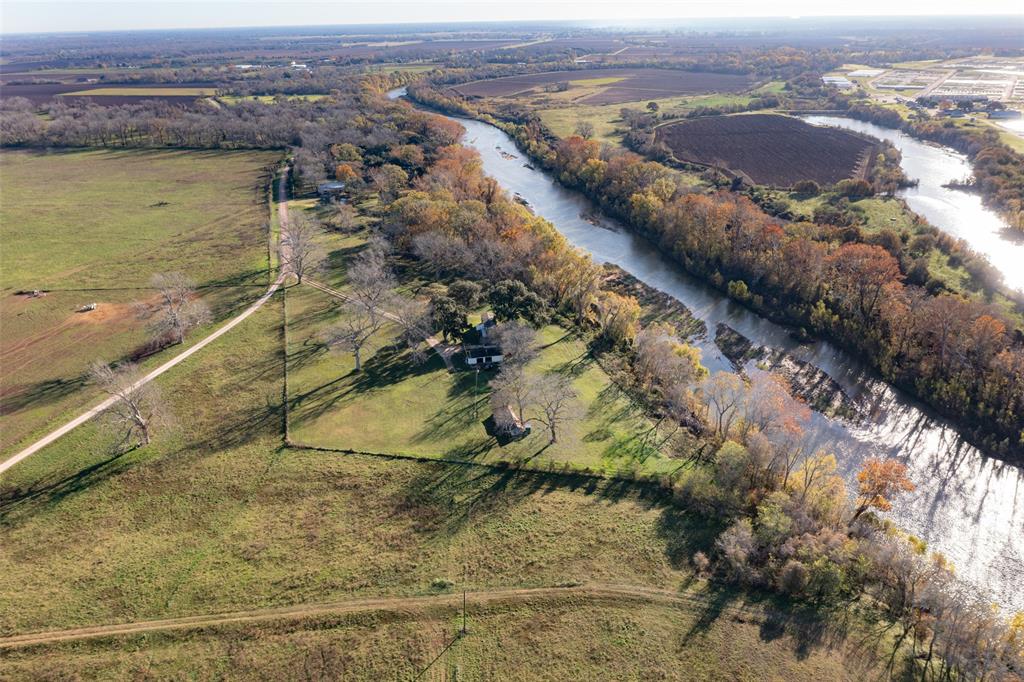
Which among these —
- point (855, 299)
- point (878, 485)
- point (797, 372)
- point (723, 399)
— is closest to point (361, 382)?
point (723, 399)

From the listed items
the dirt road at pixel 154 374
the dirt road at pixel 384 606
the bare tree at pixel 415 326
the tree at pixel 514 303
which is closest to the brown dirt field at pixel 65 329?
the dirt road at pixel 154 374

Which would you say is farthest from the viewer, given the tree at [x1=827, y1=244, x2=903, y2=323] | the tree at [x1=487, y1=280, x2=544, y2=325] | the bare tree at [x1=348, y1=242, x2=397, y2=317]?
the bare tree at [x1=348, y1=242, x2=397, y2=317]

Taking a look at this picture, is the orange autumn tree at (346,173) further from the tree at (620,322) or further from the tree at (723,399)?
the tree at (723,399)

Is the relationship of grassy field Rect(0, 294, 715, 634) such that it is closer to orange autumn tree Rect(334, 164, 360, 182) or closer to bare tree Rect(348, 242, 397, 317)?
bare tree Rect(348, 242, 397, 317)

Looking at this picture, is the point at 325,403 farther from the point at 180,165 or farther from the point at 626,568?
the point at 180,165

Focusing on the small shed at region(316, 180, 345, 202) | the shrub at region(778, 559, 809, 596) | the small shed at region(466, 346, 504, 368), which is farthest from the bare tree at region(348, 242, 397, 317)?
the shrub at region(778, 559, 809, 596)
